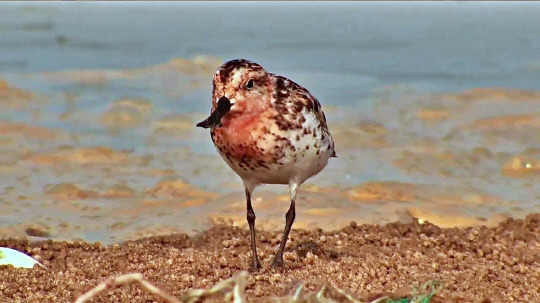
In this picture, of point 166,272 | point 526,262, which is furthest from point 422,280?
point 166,272

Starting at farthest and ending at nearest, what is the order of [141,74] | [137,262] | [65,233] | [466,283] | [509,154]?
[141,74]
[509,154]
[65,233]
[137,262]
[466,283]

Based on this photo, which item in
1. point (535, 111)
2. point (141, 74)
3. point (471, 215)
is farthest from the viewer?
point (141, 74)

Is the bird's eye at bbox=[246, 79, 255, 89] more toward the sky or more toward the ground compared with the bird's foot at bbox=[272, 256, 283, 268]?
more toward the sky

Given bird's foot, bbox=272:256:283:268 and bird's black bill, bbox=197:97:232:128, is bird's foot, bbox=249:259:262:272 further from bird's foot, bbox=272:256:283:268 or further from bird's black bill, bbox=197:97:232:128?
bird's black bill, bbox=197:97:232:128

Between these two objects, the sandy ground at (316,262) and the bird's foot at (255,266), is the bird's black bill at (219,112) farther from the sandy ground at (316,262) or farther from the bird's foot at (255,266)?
the bird's foot at (255,266)

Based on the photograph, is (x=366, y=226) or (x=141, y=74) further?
(x=141, y=74)

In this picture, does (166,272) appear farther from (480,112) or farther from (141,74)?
(141,74)

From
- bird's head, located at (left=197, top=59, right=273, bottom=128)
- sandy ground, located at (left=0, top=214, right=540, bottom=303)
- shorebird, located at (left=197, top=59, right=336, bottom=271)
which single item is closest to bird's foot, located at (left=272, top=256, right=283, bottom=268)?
sandy ground, located at (left=0, top=214, right=540, bottom=303)
